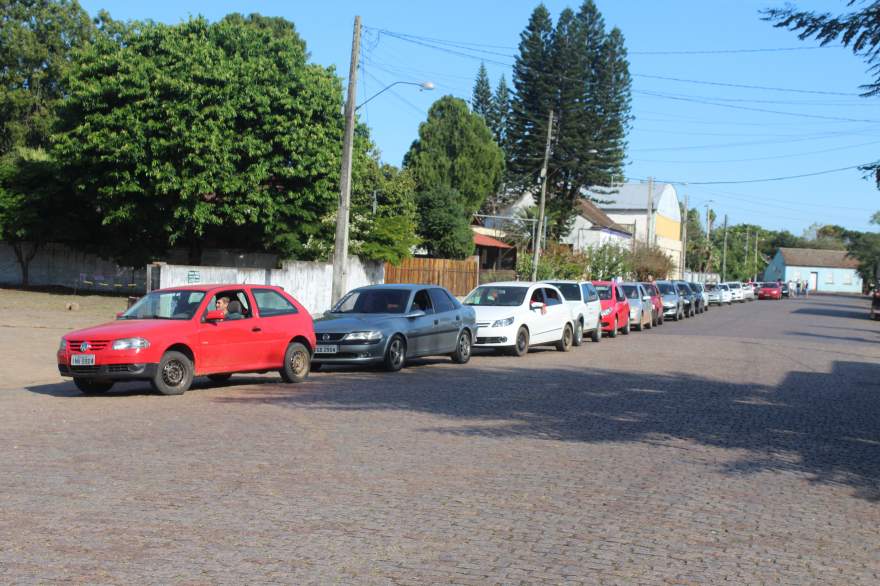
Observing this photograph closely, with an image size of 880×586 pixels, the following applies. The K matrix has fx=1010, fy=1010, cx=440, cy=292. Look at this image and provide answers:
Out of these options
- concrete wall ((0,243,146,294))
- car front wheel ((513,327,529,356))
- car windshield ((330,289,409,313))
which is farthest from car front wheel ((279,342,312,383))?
concrete wall ((0,243,146,294))

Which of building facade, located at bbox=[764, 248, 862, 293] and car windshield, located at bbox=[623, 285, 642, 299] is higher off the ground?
building facade, located at bbox=[764, 248, 862, 293]

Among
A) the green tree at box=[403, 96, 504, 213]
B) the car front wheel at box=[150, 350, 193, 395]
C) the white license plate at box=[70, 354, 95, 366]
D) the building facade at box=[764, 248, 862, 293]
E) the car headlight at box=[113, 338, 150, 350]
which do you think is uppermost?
the green tree at box=[403, 96, 504, 213]

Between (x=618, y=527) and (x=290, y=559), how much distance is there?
92.0 inches

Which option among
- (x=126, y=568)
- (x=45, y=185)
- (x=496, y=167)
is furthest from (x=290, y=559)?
(x=496, y=167)

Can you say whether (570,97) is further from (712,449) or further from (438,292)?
(712,449)

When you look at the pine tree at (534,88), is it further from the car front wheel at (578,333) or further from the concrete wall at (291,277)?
the car front wheel at (578,333)

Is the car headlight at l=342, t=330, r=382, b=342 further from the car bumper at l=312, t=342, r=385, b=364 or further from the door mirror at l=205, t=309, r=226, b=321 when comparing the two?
the door mirror at l=205, t=309, r=226, b=321

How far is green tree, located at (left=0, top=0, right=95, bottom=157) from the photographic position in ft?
168

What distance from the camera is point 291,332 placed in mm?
16109

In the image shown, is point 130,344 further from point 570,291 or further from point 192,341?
point 570,291

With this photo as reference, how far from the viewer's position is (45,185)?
3978 centimetres

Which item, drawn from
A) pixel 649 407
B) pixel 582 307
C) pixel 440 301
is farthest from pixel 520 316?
pixel 649 407

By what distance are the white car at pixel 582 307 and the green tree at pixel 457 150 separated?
1482 inches

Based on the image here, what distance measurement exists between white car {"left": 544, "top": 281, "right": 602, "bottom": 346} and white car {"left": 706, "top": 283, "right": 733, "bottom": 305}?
137 ft
